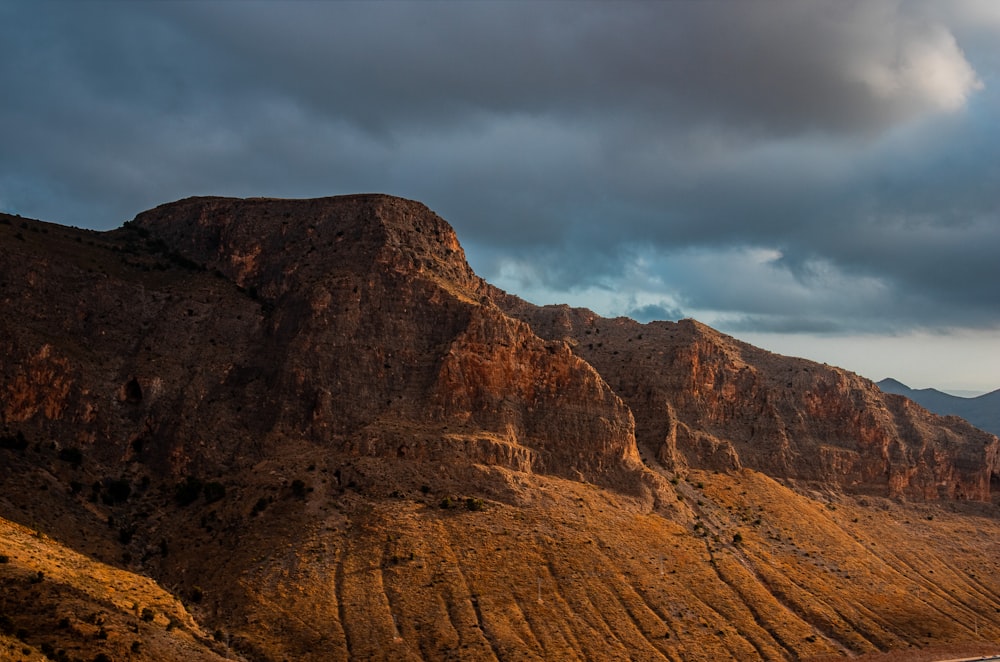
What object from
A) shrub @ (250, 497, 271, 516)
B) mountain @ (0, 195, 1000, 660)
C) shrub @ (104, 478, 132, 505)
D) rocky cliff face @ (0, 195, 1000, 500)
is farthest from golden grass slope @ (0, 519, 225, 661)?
rocky cliff face @ (0, 195, 1000, 500)

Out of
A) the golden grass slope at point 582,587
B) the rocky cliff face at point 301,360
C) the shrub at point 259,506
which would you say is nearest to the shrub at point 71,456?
the rocky cliff face at point 301,360

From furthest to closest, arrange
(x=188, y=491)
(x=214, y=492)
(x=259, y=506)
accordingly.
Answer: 1. (x=188, y=491)
2. (x=214, y=492)
3. (x=259, y=506)

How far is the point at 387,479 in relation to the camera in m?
113

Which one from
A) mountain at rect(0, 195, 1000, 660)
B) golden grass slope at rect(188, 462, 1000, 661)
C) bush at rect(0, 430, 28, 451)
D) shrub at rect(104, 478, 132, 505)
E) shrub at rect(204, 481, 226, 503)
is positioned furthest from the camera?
shrub at rect(204, 481, 226, 503)

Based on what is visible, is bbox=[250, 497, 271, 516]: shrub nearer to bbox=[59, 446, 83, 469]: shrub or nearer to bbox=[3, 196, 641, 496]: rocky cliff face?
bbox=[3, 196, 641, 496]: rocky cliff face

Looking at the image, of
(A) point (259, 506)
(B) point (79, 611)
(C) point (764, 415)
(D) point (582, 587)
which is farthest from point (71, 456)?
(C) point (764, 415)

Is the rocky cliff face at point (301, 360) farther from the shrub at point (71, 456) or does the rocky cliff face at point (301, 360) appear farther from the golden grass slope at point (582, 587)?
the golden grass slope at point (582, 587)

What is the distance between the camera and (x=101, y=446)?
114 meters

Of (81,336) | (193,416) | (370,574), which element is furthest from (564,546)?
(81,336)

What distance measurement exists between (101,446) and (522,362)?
174 feet

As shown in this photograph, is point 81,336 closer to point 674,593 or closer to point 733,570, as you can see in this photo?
point 674,593

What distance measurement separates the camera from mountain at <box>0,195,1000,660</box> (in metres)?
94.2

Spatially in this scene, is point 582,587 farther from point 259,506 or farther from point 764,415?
point 764,415

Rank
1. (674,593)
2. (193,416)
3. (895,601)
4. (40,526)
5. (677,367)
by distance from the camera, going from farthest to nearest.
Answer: (677,367)
(895,601)
(193,416)
(674,593)
(40,526)
